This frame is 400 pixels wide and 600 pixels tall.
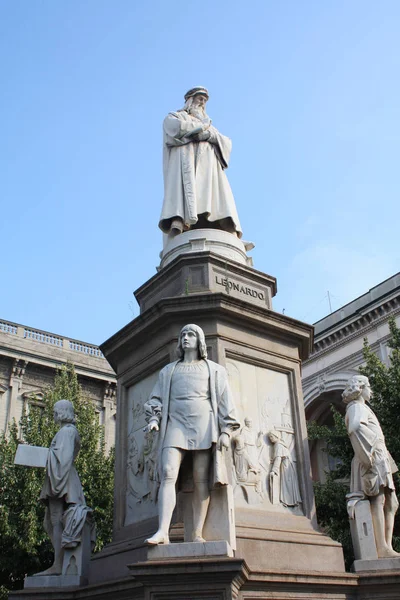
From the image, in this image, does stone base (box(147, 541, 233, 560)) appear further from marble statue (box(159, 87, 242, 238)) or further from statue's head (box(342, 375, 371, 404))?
marble statue (box(159, 87, 242, 238))

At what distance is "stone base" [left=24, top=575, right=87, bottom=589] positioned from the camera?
26.7ft

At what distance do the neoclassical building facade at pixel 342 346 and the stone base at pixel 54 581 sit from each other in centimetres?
2168

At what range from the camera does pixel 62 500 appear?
8805 mm

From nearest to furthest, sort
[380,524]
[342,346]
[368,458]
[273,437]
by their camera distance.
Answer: [380,524] < [368,458] < [273,437] < [342,346]

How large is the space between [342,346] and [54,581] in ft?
80.1

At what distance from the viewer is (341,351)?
30906 millimetres

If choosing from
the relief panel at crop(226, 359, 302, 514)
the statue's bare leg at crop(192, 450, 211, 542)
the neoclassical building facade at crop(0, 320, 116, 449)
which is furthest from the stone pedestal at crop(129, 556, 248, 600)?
the neoclassical building facade at crop(0, 320, 116, 449)

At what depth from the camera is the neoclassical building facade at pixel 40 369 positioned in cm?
2985

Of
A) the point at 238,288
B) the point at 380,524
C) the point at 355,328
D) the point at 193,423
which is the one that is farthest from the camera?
the point at 355,328

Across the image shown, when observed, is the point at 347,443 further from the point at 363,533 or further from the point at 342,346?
the point at 342,346

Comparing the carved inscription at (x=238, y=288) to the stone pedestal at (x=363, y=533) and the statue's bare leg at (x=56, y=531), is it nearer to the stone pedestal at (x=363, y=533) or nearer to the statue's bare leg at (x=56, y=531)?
the stone pedestal at (x=363, y=533)

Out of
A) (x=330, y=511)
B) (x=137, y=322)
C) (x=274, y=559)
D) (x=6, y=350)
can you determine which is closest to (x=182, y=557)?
(x=274, y=559)

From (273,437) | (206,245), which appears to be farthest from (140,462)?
(206,245)

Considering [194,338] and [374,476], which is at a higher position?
[194,338]
